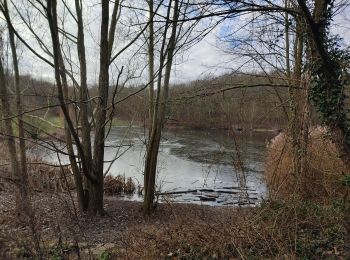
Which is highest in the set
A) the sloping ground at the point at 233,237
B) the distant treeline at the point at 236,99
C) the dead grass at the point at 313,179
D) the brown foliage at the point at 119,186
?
the distant treeline at the point at 236,99

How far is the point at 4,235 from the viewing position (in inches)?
169

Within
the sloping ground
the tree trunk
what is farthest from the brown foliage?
the tree trunk

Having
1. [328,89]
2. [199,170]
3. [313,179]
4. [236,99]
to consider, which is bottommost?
[199,170]

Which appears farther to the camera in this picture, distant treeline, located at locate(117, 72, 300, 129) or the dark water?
the dark water

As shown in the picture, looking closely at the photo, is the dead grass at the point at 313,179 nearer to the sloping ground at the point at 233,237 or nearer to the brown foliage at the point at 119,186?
the sloping ground at the point at 233,237

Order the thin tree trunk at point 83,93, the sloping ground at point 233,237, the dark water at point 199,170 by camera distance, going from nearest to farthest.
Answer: the sloping ground at point 233,237 < the thin tree trunk at point 83,93 < the dark water at point 199,170

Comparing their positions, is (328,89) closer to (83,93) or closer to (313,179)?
(313,179)

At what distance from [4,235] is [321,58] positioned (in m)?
5.66

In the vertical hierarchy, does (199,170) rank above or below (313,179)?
below

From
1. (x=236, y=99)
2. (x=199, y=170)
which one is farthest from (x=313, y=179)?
(x=199, y=170)

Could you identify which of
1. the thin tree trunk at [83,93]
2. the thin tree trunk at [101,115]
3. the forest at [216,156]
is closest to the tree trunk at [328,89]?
the forest at [216,156]

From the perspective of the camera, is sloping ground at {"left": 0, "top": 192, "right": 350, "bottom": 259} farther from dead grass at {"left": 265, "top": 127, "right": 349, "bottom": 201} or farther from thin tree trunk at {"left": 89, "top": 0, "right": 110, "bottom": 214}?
thin tree trunk at {"left": 89, "top": 0, "right": 110, "bottom": 214}

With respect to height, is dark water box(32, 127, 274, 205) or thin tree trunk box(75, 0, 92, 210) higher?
thin tree trunk box(75, 0, 92, 210)

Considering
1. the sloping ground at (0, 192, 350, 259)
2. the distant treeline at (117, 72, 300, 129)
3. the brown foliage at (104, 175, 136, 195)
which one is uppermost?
the distant treeline at (117, 72, 300, 129)
